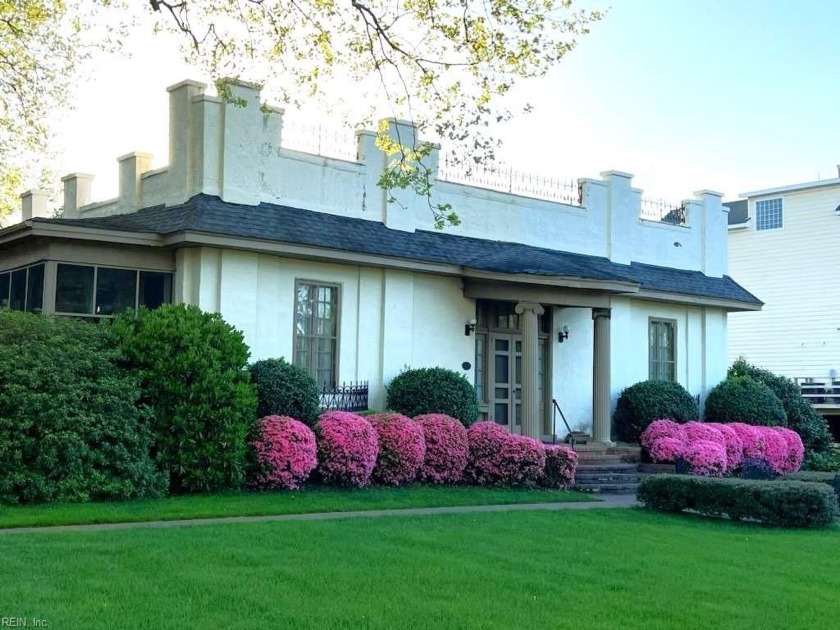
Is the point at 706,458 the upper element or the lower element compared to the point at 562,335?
lower

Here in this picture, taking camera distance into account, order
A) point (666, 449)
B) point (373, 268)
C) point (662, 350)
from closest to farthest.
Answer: point (373, 268) < point (666, 449) < point (662, 350)

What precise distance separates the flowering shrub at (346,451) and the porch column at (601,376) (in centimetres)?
683

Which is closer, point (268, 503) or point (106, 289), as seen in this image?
point (268, 503)

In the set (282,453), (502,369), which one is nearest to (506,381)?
(502,369)

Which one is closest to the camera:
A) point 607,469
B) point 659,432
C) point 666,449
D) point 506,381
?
point 607,469

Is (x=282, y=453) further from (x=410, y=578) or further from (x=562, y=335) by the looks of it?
(x=562, y=335)

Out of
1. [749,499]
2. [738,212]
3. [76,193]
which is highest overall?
[738,212]

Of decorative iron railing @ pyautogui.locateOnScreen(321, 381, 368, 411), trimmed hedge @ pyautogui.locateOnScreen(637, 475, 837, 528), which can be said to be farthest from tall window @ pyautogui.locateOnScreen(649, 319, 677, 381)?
trimmed hedge @ pyautogui.locateOnScreen(637, 475, 837, 528)

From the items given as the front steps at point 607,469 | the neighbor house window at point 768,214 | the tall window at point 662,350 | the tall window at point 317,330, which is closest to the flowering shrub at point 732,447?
the front steps at point 607,469

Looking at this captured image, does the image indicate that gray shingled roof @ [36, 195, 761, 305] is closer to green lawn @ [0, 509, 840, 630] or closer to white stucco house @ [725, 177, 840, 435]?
green lawn @ [0, 509, 840, 630]

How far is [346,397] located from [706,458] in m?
7.17

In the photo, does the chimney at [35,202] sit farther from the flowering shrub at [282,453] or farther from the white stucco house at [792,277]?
the white stucco house at [792,277]

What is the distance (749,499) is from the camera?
1388cm

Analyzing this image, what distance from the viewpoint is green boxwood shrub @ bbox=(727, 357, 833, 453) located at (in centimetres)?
2480
